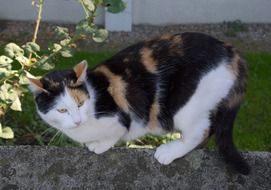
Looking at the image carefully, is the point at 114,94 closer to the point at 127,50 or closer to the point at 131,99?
the point at 131,99

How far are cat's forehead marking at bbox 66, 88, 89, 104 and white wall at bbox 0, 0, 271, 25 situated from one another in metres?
3.09

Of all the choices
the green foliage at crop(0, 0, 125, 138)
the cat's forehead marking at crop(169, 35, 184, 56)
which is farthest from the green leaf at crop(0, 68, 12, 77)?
the cat's forehead marking at crop(169, 35, 184, 56)

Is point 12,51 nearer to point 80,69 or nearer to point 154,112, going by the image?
point 80,69

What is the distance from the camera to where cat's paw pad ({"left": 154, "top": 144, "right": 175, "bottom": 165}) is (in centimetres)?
205

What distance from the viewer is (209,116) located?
1975 millimetres

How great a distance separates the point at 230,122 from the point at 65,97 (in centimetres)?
61

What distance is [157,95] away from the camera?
6.76ft

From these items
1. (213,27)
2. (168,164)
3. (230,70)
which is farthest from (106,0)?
(213,27)

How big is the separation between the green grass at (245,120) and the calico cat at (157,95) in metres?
0.69

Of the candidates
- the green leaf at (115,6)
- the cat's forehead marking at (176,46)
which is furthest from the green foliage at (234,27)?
the green leaf at (115,6)

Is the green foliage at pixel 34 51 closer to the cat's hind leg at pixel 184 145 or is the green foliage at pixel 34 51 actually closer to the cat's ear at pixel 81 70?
the cat's ear at pixel 81 70

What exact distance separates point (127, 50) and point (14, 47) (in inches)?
17.3

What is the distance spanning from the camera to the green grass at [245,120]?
291 cm

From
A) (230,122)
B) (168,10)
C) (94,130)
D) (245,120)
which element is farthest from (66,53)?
(168,10)
